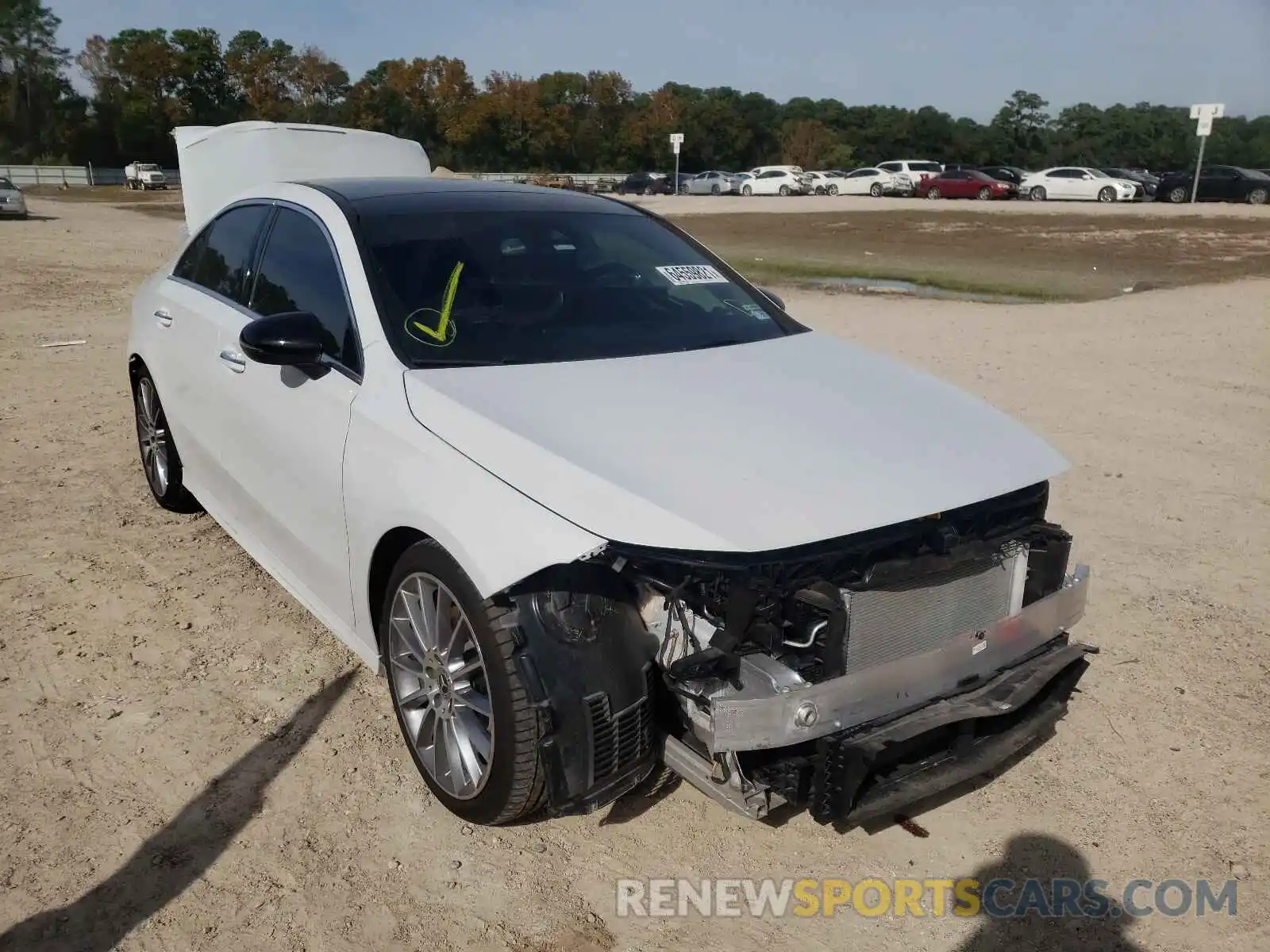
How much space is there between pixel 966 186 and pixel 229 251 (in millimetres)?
45405

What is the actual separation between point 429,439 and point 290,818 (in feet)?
4.05

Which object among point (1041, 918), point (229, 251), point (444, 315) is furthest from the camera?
point (229, 251)

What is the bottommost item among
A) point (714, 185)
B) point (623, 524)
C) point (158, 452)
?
point (158, 452)

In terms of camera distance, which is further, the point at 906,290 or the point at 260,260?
the point at 906,290

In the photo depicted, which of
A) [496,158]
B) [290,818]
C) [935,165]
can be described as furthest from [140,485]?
[496,158]

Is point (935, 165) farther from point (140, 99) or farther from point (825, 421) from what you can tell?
point (140, 99)

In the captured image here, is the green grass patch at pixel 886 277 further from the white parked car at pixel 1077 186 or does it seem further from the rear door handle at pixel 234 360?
the white parked car at pixel 1077 186

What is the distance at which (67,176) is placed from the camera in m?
67.5

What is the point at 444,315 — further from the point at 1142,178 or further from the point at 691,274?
the point at 1142,178

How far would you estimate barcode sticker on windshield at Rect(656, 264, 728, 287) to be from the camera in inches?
159

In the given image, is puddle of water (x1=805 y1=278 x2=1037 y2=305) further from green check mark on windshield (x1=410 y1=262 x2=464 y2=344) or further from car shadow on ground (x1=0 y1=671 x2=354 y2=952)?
car shadow on ground (x1=0 y1=671 x2=354 y2=952)

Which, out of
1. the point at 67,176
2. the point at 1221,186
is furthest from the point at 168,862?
the point at 67,176

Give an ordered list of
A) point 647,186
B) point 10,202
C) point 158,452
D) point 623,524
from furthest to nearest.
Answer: point 647,186 → point 10,202 → point 158,452 → point 623,524

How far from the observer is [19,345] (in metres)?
9.91
